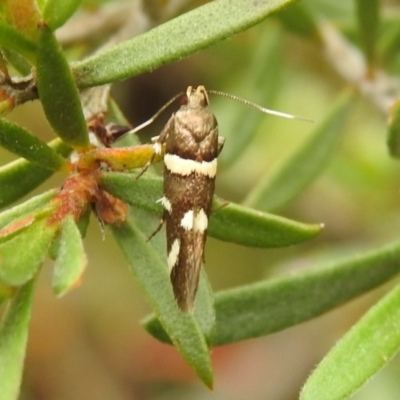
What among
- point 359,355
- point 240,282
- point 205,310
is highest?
point 205,310

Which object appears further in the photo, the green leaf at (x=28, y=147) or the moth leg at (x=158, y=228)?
the moth leg at (x=158, y=228)

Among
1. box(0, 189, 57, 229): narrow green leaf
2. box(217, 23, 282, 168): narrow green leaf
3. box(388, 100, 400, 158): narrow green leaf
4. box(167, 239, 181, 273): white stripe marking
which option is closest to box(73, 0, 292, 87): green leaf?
box(0, 189, 57, 229): narrow green leaf

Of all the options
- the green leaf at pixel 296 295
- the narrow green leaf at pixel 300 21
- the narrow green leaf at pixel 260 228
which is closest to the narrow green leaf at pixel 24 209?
the narrow green leaf at pixel 260 228

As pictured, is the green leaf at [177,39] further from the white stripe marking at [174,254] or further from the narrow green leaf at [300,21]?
the narrow green leaf at [300,21]

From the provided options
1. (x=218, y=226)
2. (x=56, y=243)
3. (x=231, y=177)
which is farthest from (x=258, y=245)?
(x=231, y=177)

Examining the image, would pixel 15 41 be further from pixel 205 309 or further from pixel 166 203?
pixel 205 309

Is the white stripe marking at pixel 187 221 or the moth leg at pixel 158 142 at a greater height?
the moth leg at pixel 158 142

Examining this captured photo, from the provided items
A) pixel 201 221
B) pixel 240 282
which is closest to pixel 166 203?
pixel 201 221

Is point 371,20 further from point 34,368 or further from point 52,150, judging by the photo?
point 34,368
